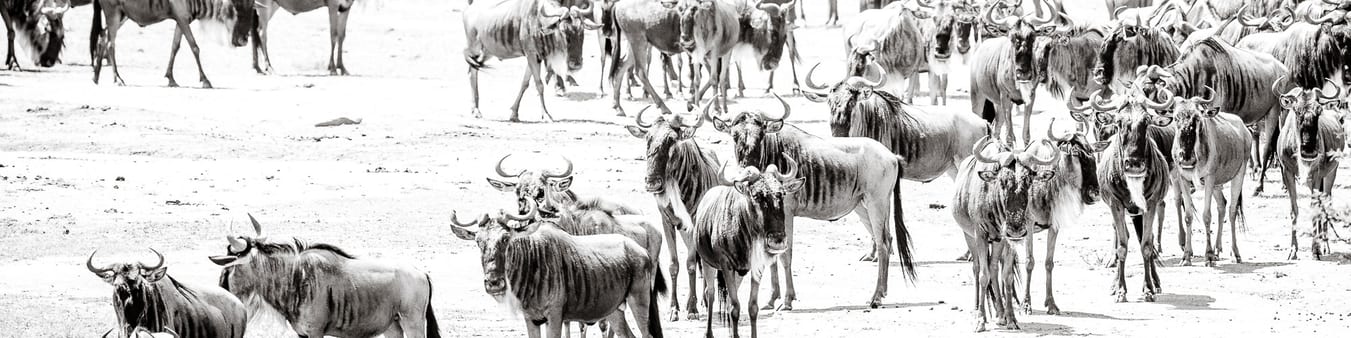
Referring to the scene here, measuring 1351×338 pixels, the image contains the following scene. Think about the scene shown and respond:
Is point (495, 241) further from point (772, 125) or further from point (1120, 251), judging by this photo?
point (1120, 251)

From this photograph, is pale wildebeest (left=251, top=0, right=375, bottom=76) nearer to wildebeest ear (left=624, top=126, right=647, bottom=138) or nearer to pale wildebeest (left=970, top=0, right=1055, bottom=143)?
pale wildebeest (left=970, top=0, right=1055, bottom=143)

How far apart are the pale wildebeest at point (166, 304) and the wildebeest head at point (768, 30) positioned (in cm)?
1537

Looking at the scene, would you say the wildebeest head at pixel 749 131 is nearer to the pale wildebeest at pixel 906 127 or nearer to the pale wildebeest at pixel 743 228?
the pale wildebeest at pixel 743 228

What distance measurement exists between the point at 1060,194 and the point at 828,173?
1836mm

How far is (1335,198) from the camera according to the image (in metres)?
20.3

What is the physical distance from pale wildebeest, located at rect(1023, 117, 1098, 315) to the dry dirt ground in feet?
0.55

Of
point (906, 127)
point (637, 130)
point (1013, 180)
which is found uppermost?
point (637, 130)

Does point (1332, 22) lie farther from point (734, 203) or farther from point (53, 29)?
point (53, 29)

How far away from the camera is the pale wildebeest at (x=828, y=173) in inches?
559

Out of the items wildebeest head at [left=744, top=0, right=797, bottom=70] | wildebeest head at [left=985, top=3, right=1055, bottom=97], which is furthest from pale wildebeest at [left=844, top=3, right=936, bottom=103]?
wildebeest head at [left=985, top=3, right=1055, bottom=97]

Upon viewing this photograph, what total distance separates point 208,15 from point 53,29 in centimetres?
281

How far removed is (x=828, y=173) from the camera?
48.2 ft

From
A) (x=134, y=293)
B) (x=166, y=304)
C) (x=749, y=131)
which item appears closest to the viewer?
(x=134, y=293)

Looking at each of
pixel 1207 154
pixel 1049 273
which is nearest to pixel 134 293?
pixel 1049 273
